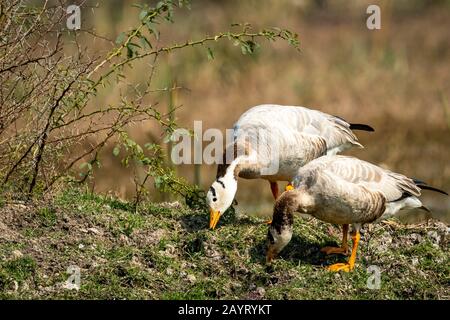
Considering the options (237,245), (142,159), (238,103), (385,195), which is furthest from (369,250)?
(238,103)

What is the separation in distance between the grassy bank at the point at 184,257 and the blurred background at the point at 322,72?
4578 mm

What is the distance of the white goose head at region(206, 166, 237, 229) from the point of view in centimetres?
869

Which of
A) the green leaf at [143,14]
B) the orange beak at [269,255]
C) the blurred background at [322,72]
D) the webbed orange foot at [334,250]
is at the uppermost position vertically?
the blurred background at [322,72]

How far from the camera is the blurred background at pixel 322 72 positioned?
47.2 ft

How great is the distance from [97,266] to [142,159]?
4.50ft

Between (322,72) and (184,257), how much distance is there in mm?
8239

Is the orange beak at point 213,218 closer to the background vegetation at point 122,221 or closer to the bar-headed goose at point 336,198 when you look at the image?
the background vegetation at point 122,221

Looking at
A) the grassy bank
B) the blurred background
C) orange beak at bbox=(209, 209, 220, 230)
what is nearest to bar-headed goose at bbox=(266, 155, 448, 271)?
the grassy bank

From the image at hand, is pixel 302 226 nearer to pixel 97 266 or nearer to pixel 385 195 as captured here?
pixel 385 195

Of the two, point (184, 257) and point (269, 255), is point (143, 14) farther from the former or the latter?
point (269, 255)

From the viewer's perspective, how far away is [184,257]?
26.9ft

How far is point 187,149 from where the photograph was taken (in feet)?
39.8

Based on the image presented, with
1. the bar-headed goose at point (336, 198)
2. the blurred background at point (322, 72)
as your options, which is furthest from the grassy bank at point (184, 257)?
the blurred background at point (322, 72)

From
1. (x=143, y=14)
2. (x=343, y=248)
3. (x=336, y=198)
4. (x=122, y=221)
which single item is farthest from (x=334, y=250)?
(x=143, y=14)
